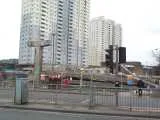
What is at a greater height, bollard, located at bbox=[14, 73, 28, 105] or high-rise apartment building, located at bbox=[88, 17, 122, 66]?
high-rise apartment building, located at bbox=[88, 17, 122, 66]

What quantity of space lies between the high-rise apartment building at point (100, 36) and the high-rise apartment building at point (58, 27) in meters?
4.58

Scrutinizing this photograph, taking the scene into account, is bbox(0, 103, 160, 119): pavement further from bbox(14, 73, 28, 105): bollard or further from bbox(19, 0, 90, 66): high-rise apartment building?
bbox(19, 0, 90, 66): high-rise apartment building

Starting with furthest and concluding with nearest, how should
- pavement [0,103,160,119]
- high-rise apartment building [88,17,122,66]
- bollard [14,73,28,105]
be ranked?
high-rise apartment building [88,17,122,66], bollard [14,73,28,105], pavement [0,103,160,119]

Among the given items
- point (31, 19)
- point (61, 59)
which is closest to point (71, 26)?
point (61, 59)

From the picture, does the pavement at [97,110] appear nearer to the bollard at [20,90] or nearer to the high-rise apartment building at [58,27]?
the bollard at [20,90]

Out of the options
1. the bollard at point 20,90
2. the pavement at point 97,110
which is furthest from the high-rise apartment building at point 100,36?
the pavement at point 97,110

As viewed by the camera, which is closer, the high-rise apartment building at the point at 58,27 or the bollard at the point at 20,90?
the bollard at the point at 20,90

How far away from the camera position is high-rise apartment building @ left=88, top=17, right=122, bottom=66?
101 meters

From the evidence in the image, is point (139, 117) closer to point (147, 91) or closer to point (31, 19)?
point (147, 91)

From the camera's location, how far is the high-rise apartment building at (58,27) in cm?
9262

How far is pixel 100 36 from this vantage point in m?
108

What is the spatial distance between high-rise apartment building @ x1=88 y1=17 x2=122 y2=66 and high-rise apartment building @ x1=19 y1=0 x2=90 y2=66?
4.58m

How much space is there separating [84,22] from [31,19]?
20.2m

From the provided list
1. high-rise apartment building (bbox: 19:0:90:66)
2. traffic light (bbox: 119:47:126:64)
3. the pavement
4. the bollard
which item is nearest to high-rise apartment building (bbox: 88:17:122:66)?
high-rise apartment building (bbox: 19:0:90:66)
